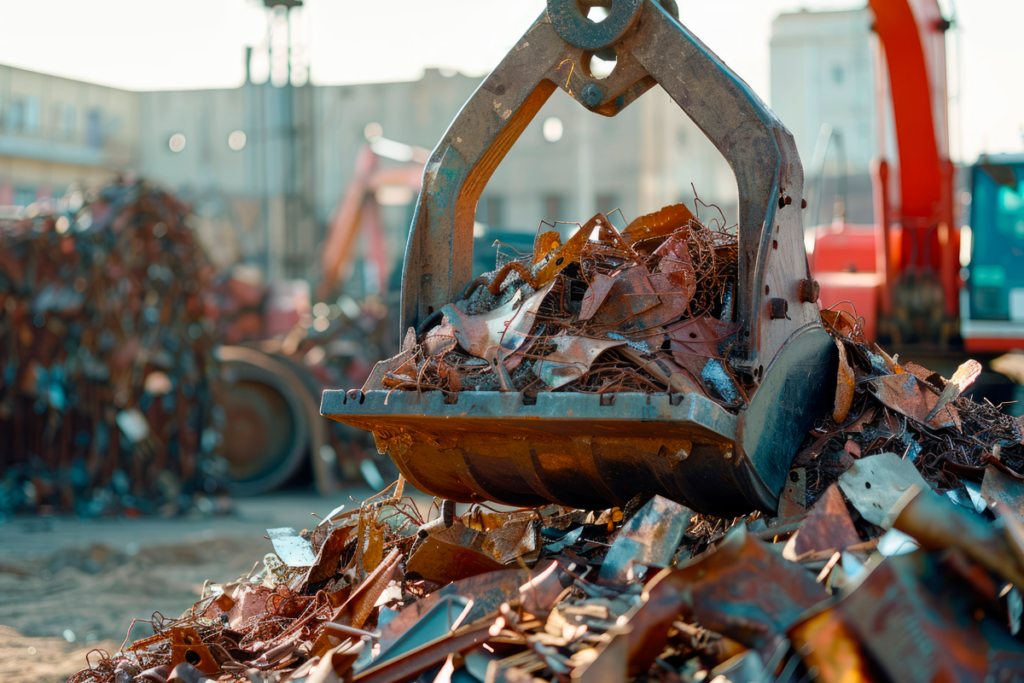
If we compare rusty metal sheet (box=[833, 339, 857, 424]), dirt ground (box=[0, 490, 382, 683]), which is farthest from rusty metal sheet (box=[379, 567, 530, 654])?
dirt ground (box=[0, 490, 382, 683])

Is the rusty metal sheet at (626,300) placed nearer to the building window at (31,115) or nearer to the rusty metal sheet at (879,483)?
the rusty metal sheet at (879,483)

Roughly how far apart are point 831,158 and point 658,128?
5.10m

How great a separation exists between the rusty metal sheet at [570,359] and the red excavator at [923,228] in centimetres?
440

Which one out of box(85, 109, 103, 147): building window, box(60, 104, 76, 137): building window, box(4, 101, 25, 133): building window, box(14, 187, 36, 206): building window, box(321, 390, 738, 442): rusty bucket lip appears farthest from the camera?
box(85, 109, 103, 147): building window

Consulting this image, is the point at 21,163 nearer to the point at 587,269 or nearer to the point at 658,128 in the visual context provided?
the point at 658,128

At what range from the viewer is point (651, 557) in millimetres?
2367

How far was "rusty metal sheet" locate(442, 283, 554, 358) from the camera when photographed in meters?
2.53

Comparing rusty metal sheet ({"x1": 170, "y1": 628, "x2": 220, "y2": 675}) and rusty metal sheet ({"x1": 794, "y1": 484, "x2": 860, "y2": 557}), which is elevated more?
rusty metal sheet ({"x1": 794, "y1": 484, "x2": 860, "y2": 557})

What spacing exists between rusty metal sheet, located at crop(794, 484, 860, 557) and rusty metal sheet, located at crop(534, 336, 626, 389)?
24.8 inches

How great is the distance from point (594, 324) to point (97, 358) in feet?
21.1

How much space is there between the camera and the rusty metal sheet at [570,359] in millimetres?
2377

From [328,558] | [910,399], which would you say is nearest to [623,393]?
[910,399]

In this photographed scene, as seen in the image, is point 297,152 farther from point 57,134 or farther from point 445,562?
point 445,562

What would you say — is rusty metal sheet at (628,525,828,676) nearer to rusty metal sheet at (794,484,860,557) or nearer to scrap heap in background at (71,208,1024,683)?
scrap heap in background at (71,208,1024,683)
